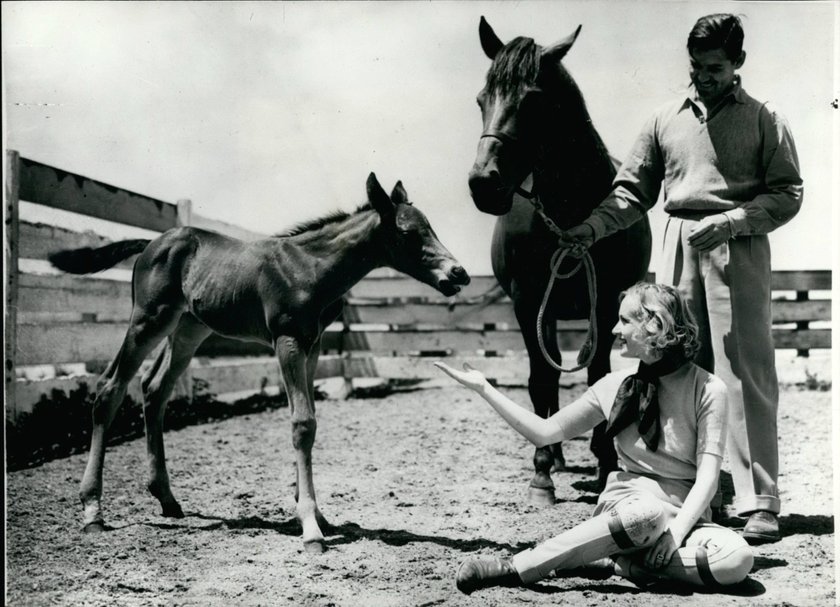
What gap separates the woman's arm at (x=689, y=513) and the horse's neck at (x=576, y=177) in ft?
5.25

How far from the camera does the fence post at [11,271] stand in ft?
16.5

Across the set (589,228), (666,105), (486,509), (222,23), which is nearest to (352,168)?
(222,23)

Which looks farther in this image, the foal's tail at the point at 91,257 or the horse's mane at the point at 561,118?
the foal's tail at the point at 91,257

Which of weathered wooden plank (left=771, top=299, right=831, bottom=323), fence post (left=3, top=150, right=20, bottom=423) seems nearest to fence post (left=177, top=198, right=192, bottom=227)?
fence post (left=3, top=150, right=20, bottom=423)

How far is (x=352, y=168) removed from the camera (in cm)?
395

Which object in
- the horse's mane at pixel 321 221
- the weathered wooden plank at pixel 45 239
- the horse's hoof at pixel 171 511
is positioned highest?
the weathered wooden plank at pixel 45 239

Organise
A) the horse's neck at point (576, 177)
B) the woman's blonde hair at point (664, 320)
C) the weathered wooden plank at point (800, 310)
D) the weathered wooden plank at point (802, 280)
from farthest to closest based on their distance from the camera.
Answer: the weathered wooden plank at point (800, 310) → the weathered wooden plank at point (802, 280) → the horse's neck at point (576, 177) → the woman's blonde hair at point (664, 320)

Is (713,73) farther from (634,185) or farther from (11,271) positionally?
(11,271)

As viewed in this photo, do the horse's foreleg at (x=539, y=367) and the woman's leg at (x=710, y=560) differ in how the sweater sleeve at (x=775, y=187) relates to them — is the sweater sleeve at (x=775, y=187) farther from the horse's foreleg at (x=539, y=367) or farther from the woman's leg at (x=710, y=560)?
the horse's foreleg at (x=539, y=367)

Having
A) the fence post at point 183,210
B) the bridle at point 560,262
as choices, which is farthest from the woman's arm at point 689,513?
the fence post at point 183,210

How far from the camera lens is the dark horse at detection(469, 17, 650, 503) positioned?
11.4 feet

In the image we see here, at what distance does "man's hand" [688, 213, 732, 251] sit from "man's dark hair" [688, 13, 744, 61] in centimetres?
71

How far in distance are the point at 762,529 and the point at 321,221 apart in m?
2.42

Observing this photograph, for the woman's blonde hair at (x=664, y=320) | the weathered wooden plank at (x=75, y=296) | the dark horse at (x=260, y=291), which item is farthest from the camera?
the weathered wooden plank at (x=75, y=296)
